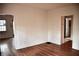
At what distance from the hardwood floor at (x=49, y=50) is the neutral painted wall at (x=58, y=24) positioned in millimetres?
71

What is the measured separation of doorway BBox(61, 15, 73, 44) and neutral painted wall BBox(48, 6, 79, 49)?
0.04 m

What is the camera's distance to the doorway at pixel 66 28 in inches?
52.9

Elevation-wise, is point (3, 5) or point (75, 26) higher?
point (3, 5)

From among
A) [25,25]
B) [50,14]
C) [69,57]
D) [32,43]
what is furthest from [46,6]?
[69,57]

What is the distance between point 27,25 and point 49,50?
0.47 m

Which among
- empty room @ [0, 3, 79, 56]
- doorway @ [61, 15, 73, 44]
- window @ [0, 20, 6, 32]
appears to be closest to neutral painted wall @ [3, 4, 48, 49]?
empty room @ [0, 3, 79, 56]

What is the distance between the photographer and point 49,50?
1354mm

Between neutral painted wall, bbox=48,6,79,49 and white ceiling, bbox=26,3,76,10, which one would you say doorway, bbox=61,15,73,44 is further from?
white ceiling, bbox=26,3,76,10

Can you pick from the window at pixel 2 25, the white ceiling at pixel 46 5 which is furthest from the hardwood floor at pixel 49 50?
the white ceiling at pixel 46 5

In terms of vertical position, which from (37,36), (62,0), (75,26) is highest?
(62,0)

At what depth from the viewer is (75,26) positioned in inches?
52.4

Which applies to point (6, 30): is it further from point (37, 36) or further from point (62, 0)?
point (62, 0)

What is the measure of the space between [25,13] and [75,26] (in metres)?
0.71

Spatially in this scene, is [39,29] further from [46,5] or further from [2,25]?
[2,25]
